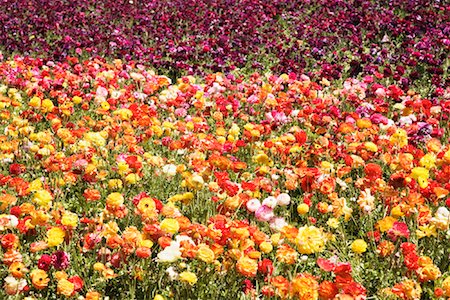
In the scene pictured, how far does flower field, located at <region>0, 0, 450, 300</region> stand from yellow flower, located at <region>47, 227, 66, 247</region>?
0.01m

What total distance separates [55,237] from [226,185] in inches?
34.8

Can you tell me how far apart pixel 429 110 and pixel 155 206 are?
2635mm

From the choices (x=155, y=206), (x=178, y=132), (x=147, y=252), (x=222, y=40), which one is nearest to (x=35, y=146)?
(x=178, y=132)

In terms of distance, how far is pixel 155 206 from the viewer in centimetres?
270

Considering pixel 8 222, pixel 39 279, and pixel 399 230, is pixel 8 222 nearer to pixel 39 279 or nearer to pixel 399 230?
pixel 39 279

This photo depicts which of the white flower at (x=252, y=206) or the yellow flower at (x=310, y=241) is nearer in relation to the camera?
the yellow flower at (x=310, y=241)

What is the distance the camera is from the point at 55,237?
2549 mm

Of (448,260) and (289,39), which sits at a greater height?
(448,260)

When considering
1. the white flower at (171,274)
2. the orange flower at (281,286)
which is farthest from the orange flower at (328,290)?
the white flower at (171,274)

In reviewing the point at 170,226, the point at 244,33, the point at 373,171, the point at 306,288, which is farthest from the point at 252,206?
the point at 244,33

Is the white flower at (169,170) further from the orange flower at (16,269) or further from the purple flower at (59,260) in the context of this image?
the orange flower at (16,269)

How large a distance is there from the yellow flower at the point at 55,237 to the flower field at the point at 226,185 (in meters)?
0.01

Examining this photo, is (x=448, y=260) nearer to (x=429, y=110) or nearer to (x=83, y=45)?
(x=429, y=110)

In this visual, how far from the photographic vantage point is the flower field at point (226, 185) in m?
2.49
